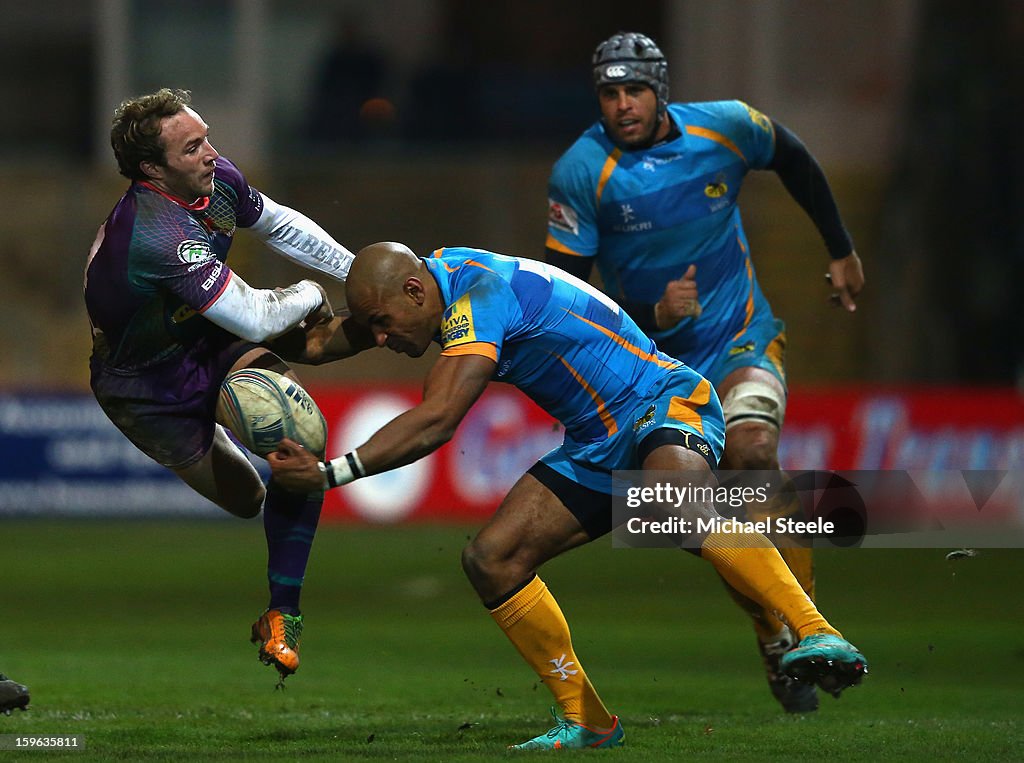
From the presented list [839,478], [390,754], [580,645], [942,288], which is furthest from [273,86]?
[390,754]

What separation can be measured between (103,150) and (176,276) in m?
14.3

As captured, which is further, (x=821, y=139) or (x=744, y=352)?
(x=821, y=139)

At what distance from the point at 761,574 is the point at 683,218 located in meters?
2.36

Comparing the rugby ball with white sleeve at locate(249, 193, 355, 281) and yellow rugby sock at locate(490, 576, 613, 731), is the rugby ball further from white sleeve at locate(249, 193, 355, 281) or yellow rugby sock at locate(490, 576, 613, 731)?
yellow rugby sock at locate(490, 576, 613, 731)

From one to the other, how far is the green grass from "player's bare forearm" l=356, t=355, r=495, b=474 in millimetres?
1198

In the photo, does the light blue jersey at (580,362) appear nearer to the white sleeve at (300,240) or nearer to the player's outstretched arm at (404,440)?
the player's outstretched arm at (404,440)

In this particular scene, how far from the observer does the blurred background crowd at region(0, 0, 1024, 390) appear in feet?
60.4

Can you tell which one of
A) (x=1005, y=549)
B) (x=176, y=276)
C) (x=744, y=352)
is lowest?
(x=1005, y=549)

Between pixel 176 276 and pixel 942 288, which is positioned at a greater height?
pixel 176 276

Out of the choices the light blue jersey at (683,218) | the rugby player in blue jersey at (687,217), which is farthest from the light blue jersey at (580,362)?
the light blue jersey at (683,218)

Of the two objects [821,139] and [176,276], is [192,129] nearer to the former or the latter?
[176,276]

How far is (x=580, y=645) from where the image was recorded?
1095 centimetres

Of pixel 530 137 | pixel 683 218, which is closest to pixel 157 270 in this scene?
pixel 683 218

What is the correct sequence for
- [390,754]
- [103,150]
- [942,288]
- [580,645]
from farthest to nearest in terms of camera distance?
[103,150]
[942,288]
[580,645]
[390,754]
